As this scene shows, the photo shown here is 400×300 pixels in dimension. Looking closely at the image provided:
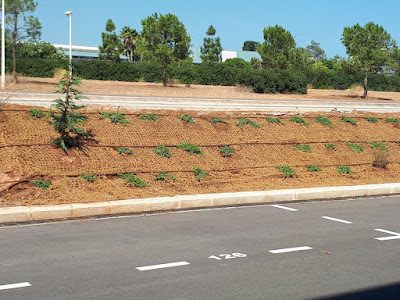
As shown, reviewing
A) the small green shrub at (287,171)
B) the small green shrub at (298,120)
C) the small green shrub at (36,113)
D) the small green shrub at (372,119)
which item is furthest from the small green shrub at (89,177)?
the small green shrub at (372,119)

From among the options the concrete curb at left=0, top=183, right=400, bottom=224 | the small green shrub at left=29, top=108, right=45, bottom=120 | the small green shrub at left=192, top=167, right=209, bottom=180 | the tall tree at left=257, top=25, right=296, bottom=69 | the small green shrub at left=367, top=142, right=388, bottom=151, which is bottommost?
the concrete curb at left=0, top=183, right=400, bottom=224

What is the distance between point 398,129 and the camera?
68.3 feet

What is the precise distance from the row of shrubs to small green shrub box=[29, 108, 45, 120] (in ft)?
101

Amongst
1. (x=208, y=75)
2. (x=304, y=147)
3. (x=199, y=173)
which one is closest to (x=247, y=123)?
(x=304, y=147)

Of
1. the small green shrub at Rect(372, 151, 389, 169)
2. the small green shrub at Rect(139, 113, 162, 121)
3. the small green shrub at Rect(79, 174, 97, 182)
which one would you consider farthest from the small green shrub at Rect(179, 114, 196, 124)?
the small green shrub at Rect(372, 151, 389, 169)

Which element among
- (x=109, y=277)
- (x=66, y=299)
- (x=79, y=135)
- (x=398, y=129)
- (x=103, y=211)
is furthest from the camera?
(x=398, y=129)

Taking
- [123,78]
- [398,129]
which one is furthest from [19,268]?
[123,78]

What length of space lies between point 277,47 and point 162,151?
37.4 meters

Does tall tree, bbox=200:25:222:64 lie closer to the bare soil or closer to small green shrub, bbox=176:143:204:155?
the bare soil

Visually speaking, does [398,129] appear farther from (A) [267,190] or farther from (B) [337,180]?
(A) [267,190]

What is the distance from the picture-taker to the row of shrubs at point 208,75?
4516cm

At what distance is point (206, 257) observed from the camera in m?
7.76

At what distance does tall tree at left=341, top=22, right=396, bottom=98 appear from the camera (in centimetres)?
4056

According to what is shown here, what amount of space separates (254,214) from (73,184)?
12.4 ft
